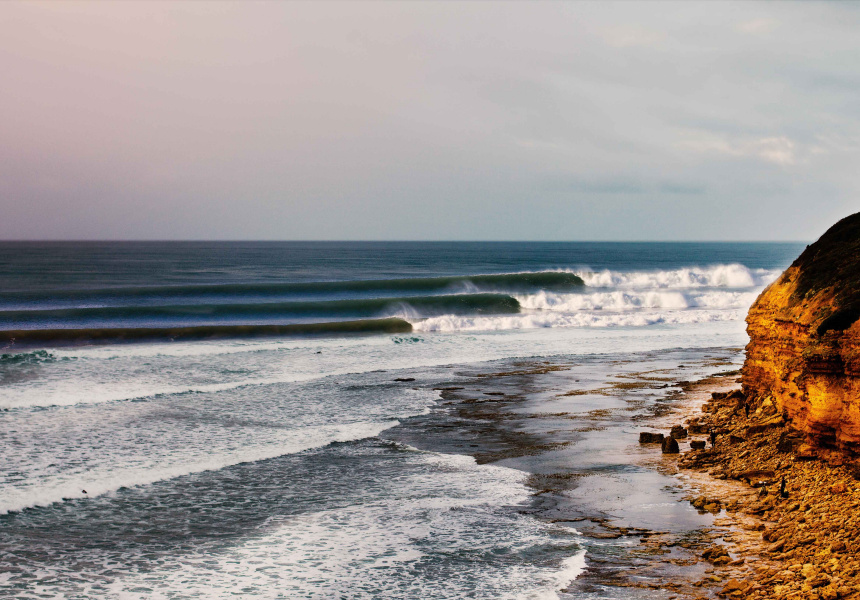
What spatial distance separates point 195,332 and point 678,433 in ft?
70.4

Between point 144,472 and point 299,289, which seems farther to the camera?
point 299,289

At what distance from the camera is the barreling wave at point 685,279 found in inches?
2087

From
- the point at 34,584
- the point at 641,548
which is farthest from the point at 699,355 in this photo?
the point at 34,584

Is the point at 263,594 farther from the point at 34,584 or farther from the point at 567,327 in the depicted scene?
the point at 567,327

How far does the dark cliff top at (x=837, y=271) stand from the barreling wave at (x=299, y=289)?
34.8 m

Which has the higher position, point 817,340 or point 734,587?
point 817,340

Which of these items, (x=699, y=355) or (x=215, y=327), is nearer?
(x=699, y=355)

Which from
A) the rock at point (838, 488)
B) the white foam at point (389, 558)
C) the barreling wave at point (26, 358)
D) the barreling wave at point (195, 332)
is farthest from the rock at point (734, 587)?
the barreling wave at point (195, 332)

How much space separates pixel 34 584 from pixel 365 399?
9200 mm

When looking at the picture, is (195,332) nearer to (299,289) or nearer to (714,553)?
(299,289)

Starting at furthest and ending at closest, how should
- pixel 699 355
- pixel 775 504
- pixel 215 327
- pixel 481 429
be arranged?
pixel 215 327 → pixel 699 355 → pixel 481 429 → pixel 775 504

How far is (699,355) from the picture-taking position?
70.6 ft

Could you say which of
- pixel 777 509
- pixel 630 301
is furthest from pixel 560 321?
pixel 777 509

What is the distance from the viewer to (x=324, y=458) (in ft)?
34.9
